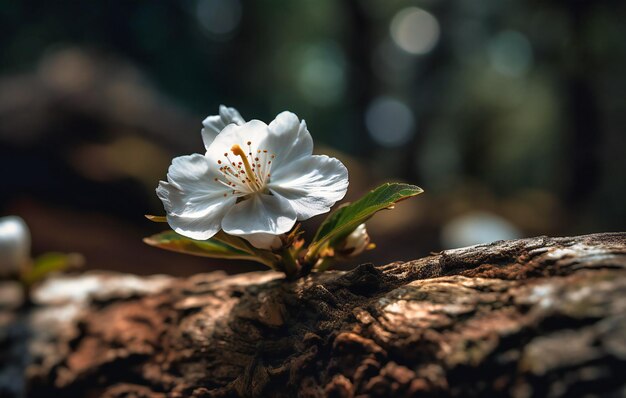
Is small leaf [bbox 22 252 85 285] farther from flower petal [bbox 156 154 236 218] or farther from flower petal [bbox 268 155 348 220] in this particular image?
flower petal [bbox 268 155 348 220]

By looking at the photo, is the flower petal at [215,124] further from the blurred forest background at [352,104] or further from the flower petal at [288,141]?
the blurred forest background at [352,104]

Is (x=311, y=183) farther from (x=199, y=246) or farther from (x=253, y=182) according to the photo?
(x=199, y=246)

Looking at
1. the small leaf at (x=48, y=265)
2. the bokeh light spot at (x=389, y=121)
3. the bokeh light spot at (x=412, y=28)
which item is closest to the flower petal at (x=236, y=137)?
the small leaf at (x=48, y=265)

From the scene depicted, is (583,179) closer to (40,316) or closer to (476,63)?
(40,316)

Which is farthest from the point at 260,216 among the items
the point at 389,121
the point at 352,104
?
the point at 389,121

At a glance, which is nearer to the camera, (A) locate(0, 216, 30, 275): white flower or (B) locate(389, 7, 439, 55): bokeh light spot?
(A) locate(0, 216, 30, 275): white flower

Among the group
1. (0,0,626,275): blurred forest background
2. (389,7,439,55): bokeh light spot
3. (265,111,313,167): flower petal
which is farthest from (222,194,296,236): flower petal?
(389,7,439,55): bokeh light spot
